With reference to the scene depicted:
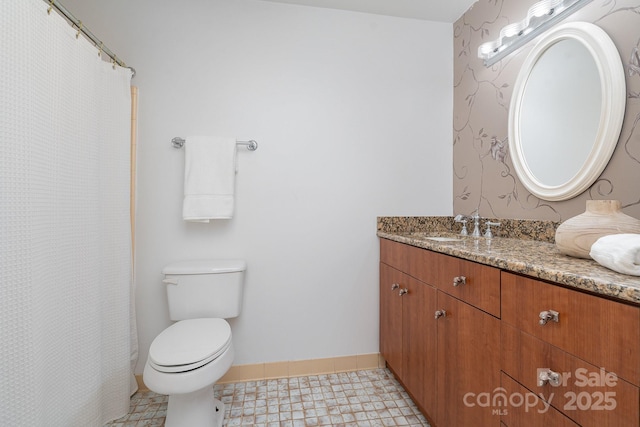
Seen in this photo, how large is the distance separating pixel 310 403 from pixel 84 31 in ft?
6.98

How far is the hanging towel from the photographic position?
5.51 feet

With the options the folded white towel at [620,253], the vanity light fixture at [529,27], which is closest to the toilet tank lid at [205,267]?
the folded white towel at [620,253]

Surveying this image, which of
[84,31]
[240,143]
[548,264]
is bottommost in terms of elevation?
[548,264]

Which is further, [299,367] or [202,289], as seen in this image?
[299,367]

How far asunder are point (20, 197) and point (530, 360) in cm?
162

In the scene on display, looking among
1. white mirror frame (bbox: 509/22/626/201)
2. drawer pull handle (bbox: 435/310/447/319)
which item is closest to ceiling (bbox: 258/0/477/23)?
white mirror frame (bbox: 509/22/626/201)

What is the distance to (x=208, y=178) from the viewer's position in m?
1.70

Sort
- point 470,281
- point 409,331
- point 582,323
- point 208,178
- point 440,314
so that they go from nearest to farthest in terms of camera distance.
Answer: point 582,323 → point 470,281 → point 440,314 → point 409,331 → point 208,178

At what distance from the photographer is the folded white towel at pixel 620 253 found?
2.16ft

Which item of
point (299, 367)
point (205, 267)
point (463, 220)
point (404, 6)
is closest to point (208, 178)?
point (205, 267)

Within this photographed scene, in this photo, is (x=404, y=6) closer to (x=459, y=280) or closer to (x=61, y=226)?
(x=459, y=280)

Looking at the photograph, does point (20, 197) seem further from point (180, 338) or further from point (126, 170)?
point (180, 338)

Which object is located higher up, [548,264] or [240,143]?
[240,143]

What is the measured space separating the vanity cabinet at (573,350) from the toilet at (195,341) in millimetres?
1102
